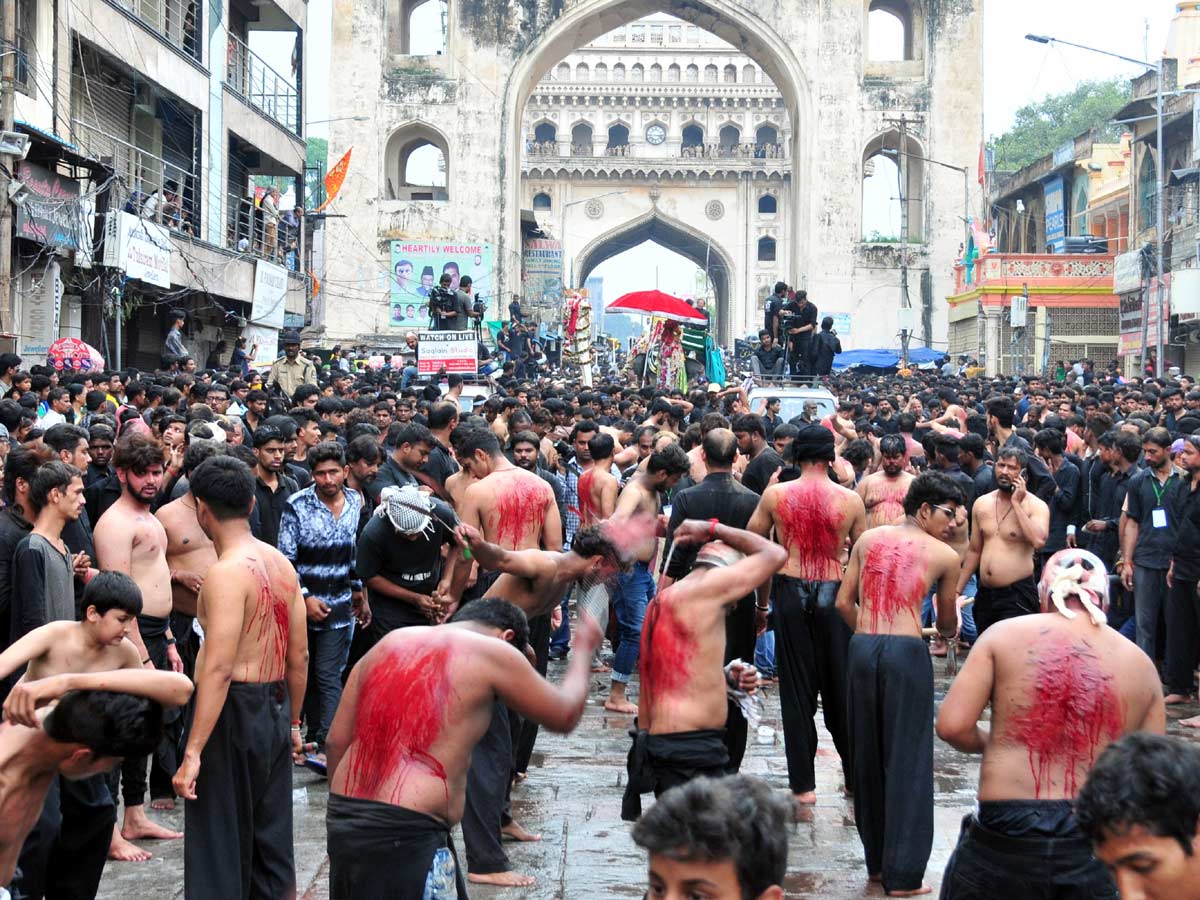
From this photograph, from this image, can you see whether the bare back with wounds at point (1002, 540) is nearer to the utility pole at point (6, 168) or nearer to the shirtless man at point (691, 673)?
the shirtless man at point (691, 673)

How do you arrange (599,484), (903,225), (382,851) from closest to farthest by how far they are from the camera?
(382,851), (599,484), (903,225)

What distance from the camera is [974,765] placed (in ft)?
23.9

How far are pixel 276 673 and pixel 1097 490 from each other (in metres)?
6.81

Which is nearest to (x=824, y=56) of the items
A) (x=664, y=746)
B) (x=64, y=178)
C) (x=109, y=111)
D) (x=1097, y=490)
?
(x=109, y=111)

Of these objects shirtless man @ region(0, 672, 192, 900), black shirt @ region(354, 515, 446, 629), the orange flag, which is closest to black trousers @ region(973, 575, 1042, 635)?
black shirt @ region(354, 515, 446, 629)

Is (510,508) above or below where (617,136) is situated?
below

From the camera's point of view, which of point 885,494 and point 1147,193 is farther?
point 1147,193

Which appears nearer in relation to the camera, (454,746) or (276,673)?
(454,746)

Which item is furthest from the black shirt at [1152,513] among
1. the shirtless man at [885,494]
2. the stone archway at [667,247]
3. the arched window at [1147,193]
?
the stone archway at [667,247]

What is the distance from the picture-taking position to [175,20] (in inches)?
912

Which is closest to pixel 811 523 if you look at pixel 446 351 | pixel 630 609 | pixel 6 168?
pixel 630 609

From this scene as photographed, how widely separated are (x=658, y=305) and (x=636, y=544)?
16243 millimetres

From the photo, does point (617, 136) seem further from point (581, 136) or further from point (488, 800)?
point (488, 800)

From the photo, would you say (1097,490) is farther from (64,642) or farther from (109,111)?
(109,111)
